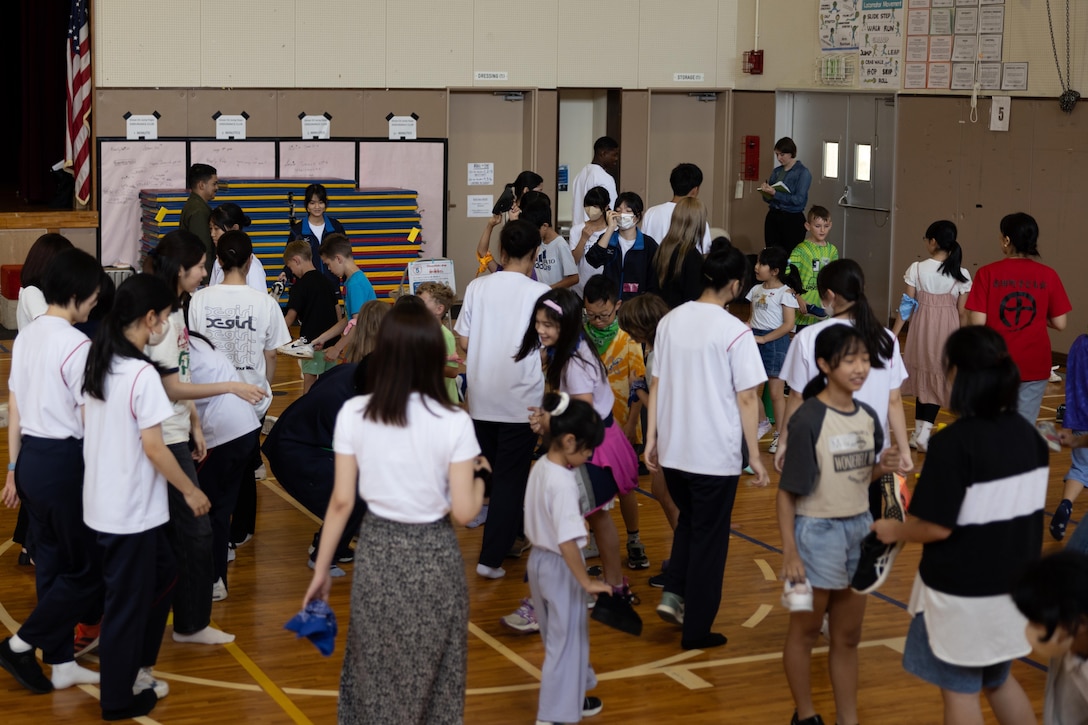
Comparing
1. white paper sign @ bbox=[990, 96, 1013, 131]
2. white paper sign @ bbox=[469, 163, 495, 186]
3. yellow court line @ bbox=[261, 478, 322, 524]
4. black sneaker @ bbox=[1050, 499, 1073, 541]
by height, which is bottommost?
yellow court line @ bbox=[261, 478, 322, 524]

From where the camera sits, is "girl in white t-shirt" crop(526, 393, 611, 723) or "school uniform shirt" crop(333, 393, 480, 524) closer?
"school uniform shirt" crop(333, 393, 480, 524)

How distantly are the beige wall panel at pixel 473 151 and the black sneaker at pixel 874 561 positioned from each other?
1161cm

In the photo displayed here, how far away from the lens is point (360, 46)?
14.6 m

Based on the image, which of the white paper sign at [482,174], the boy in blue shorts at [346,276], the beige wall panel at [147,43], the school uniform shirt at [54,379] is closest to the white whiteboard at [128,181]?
the beige wall panel at [147,43]

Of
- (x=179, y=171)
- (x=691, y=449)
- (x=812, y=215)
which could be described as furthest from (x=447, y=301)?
(x=179, y=171)

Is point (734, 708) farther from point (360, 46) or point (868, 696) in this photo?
point (360, 46)

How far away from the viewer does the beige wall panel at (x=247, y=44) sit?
45.8ft

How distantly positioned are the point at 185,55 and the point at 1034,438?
1180 centimetres

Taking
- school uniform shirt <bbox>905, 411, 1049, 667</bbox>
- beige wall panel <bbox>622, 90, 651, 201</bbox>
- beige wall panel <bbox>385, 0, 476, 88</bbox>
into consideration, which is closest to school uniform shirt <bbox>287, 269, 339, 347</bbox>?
school uniform shirt <bbox>905, 411, 1049, 667</bbox>

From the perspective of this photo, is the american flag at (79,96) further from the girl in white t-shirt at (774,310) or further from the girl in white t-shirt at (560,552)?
the girl in white t-shirt at (560,552)

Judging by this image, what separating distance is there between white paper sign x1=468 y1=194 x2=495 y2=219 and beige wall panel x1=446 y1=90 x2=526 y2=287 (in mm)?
48

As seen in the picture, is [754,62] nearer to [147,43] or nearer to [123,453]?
[147,43]

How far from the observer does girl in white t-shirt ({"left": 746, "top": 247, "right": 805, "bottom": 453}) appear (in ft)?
28.2

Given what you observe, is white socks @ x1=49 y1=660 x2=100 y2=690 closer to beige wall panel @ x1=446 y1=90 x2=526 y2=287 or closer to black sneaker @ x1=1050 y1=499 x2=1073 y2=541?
black sneaker @ x1=1050 y1=499 x2=1073 y2=541
